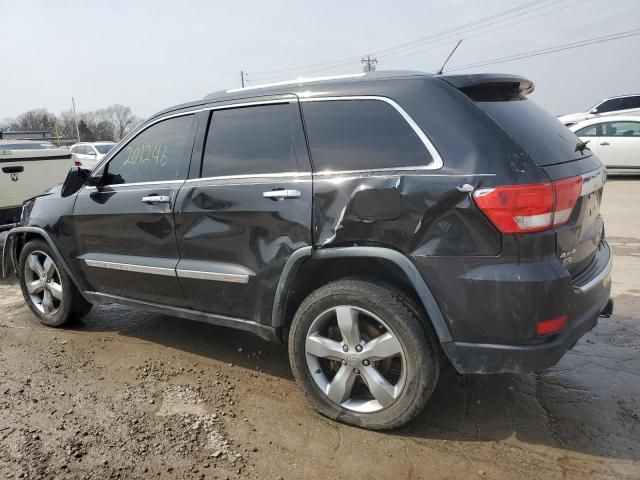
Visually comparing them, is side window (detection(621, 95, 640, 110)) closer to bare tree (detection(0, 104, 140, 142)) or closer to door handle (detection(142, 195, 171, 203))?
door handle (detection(142, 195, 171, 203))

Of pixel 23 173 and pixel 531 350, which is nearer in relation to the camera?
pixel 531 350

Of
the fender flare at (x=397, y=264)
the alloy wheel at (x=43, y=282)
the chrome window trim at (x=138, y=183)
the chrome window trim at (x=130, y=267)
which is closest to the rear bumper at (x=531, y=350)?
the fender flare at (x=397, y=264)

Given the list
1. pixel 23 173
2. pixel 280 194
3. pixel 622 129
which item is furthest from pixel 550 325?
pixel 622 129

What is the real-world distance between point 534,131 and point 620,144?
12.0 m

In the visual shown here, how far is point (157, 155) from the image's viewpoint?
3785 mm

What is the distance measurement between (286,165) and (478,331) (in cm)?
142

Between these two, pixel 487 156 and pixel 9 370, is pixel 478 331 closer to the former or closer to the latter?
pixel 487 156

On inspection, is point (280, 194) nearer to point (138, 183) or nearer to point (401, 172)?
point (401, 172)

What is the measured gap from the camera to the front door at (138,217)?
360 cm

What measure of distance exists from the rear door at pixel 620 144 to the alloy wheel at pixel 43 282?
1247 cm

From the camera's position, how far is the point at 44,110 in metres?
84.9

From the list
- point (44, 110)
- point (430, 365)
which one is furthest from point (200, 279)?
point (44, 110)

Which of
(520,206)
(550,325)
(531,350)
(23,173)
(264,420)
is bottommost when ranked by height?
(264,420)

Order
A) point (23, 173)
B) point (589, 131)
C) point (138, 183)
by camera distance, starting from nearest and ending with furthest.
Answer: point (138, 183) → point (23, 173) → point (589, 131)
